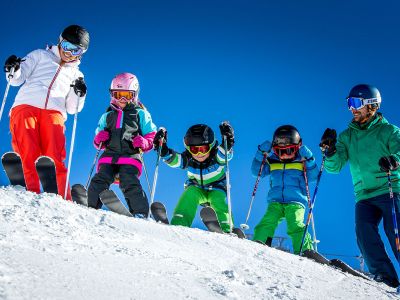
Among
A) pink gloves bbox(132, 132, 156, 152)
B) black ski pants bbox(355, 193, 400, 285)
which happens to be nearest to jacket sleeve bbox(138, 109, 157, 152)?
pink gloves bbox(132, 132, 156, 152)

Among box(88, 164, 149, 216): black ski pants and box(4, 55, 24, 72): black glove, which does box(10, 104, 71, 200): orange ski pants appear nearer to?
box(88, 164, 149, 216): black ski pants

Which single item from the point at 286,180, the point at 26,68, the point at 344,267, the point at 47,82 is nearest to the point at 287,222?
the point at 286,180

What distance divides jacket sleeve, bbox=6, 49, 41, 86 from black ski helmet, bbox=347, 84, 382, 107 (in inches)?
Answer: 182

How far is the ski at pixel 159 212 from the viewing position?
A: 5473mm

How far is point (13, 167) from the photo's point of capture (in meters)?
4.64

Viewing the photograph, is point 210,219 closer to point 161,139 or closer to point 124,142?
point 161,139

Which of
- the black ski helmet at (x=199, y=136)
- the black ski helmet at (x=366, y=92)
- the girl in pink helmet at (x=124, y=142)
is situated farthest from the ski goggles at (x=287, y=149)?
the girl in pink helmet at (x=124, y=142)

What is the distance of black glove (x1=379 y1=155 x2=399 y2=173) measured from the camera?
488 centimetres

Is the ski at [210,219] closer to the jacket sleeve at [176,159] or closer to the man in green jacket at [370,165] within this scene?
the jacket sleeve at [176,159]

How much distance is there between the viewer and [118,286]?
2.23 meters

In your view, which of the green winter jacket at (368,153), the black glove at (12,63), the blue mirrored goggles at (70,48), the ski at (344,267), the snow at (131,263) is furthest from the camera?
the blue mirrored goggles at (70,48)

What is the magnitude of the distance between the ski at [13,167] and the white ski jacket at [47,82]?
4.34ft

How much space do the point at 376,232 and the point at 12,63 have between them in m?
5.25

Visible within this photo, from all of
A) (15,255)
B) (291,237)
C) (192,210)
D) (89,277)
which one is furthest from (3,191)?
(291,237)
